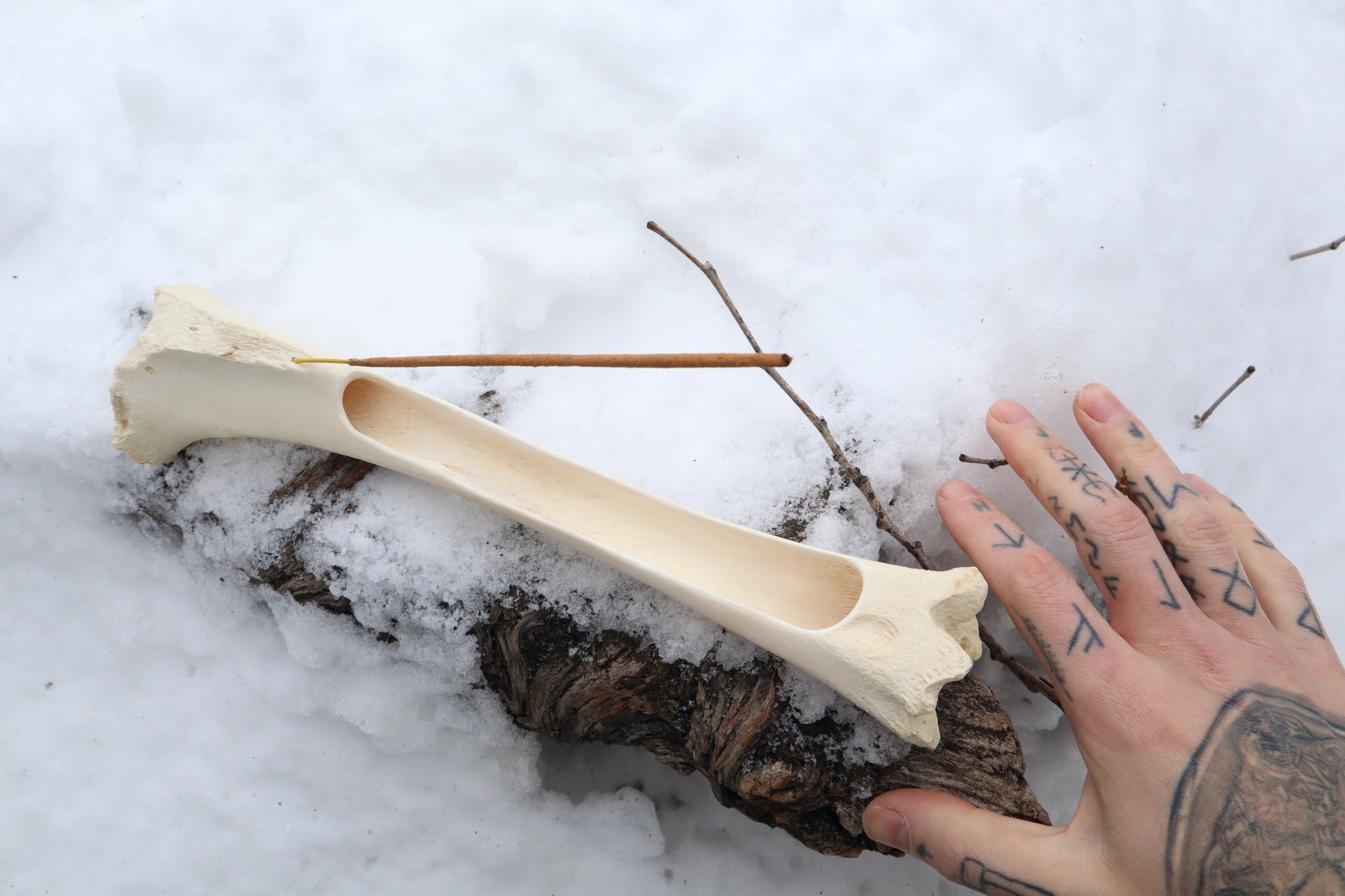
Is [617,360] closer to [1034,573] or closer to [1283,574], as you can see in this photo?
[1034,573]

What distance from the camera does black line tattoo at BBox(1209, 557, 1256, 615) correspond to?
4.58 ft

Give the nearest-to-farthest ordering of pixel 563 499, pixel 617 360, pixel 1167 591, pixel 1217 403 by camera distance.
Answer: pixel 617 360, pixel 1167 591, pixel 563 499, pixel 1217 403

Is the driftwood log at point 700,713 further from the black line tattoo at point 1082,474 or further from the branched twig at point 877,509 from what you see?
the black line tattoo at point 1082,474

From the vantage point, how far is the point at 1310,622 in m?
1.45

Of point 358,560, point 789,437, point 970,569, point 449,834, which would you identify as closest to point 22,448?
point 358,560

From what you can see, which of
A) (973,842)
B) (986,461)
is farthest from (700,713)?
(986,461)

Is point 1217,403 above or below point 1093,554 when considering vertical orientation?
above

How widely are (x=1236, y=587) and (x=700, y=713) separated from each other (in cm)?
96

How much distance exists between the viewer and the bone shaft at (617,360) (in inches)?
32.9

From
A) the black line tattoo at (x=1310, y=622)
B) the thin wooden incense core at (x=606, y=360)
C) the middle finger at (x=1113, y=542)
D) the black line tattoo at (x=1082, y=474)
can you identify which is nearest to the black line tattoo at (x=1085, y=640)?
the middle finger at (x=1113, y=542)

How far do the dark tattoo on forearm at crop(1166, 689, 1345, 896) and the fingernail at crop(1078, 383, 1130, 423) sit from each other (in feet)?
1.70

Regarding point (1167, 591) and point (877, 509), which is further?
point (877, 509)

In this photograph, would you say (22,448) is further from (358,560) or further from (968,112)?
(968,112)

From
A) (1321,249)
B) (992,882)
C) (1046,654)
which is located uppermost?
(1321,249)
